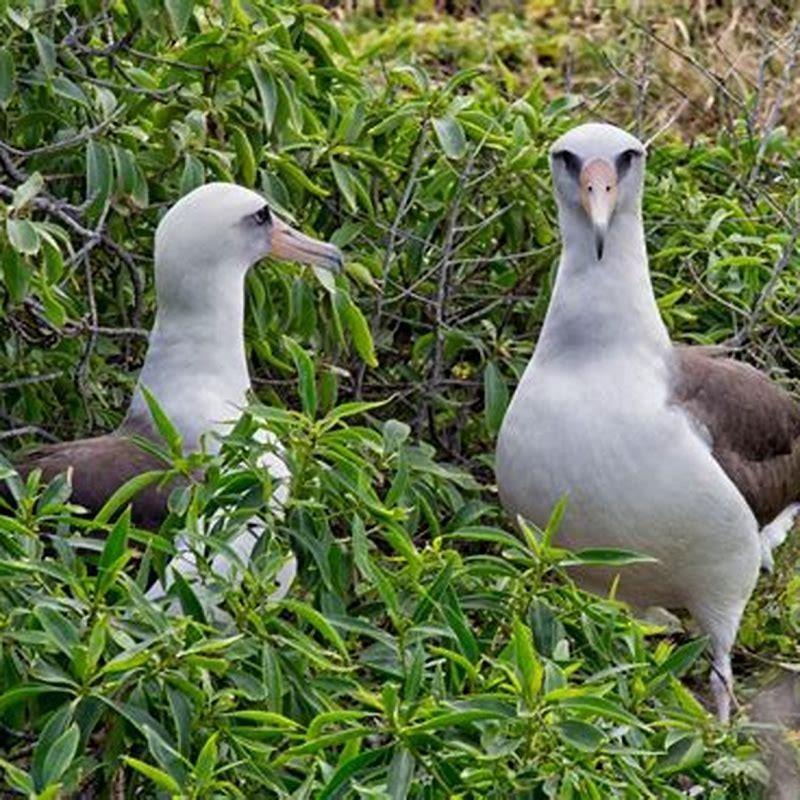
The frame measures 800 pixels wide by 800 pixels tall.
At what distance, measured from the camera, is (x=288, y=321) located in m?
5.98

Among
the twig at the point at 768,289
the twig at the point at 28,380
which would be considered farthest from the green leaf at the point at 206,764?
the twig at the point at 768,289

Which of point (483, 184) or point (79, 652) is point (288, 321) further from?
point (79, 652)

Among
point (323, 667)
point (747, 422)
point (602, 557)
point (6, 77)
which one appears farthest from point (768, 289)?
point (323, 667)

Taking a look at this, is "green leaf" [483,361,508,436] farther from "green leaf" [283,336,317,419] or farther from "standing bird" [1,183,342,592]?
"green leaf" [283,336,317,419]

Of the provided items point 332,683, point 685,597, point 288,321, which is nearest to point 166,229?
point 288,321

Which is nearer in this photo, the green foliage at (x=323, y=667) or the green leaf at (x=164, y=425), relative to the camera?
the green foliage at (x=323, y=667)

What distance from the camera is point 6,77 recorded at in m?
5.50

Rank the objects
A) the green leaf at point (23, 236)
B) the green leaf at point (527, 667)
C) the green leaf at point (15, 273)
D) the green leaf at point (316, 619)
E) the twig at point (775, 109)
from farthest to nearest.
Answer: the twig at point (775, 109)
the green leaf at point (15, 273)
the green leaf at point (23, 236)
the green leaf at point (316, 619)
the green leaf at point (527, 667)

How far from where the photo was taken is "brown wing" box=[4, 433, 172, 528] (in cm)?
512

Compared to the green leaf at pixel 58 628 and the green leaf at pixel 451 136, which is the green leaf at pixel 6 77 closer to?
the green leaf at pixel 451 136

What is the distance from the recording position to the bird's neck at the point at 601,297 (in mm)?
5680

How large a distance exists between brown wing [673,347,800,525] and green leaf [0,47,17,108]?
162 cm

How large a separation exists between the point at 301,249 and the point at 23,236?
0.94 metres

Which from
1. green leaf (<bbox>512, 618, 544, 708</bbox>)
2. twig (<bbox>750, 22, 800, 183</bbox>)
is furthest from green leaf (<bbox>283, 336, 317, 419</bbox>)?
twig (<bbox>750, 22, 800, 183</bbox>)
